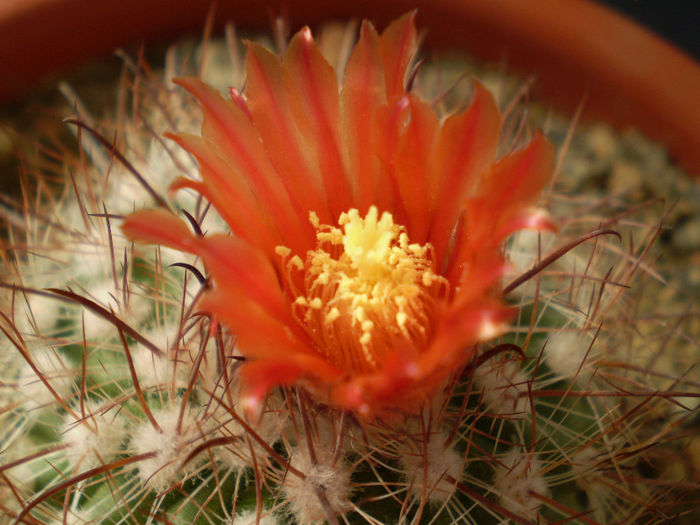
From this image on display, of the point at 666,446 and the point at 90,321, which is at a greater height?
the point at 90,321

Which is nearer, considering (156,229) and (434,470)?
(156,229)

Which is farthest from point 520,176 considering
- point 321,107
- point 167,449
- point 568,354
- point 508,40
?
point 508,40

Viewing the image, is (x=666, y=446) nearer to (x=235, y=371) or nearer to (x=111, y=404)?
(x=235, y=371)

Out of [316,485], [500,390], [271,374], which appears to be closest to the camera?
[271,374]

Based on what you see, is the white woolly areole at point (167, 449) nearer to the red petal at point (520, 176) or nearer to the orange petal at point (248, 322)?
the orange petal at point (248, 322)

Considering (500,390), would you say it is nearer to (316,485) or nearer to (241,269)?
(316,485)

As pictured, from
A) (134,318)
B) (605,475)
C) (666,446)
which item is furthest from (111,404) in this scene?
(666,446)

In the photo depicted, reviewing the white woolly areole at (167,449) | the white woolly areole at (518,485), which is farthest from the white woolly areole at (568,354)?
the white woolly areole at (167,449)

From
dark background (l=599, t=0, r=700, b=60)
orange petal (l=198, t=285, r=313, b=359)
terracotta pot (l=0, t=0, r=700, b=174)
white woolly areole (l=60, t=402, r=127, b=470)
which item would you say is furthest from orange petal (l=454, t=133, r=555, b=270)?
dark background (l=599, t=0, r=700, b=60)
